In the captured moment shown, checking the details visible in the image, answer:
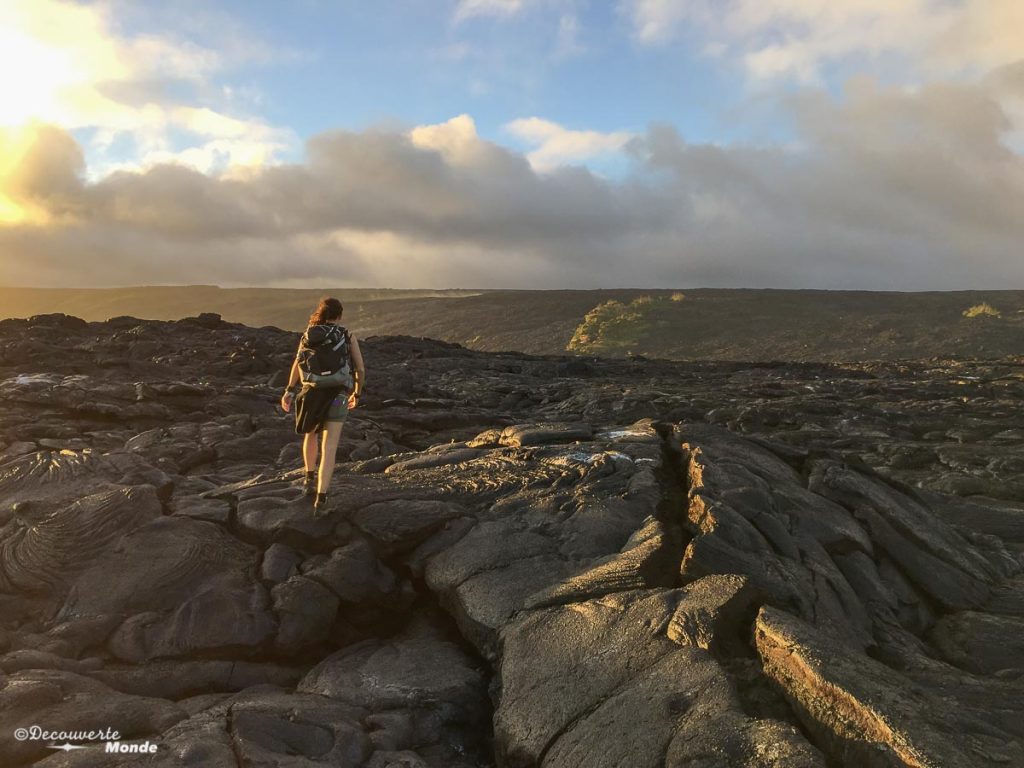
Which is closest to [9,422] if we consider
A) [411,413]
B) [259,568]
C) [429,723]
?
[411,413]

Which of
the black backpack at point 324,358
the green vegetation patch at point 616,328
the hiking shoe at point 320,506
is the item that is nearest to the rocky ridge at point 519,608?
the hiking shoe at point 320,506

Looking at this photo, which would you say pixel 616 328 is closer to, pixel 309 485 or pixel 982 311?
pixel 982 311

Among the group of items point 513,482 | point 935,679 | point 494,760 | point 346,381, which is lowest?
point 494,760

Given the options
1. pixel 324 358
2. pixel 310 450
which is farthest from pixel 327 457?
pixel 324 358

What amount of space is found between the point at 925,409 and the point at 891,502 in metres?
16.5

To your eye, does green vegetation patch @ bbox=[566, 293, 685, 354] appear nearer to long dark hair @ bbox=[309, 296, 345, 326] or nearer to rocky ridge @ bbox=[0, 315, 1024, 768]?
rocky ridge @ bbox=[0, 315, 1024, 768]

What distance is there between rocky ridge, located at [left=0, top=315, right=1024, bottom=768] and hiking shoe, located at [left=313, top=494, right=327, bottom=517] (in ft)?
0.36

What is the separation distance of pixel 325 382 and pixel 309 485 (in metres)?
1.58

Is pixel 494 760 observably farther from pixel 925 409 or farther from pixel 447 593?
pixel 925 409

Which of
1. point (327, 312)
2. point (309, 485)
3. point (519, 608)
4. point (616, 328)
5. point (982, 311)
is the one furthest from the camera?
point (616, 328)

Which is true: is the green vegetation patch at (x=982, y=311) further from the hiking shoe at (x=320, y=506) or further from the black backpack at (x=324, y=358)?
the hiking shoe at (x=320, y=506)

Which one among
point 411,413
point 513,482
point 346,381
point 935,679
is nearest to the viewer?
point 935,679

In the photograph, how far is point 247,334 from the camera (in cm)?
3644

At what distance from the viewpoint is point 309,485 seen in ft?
32.2
